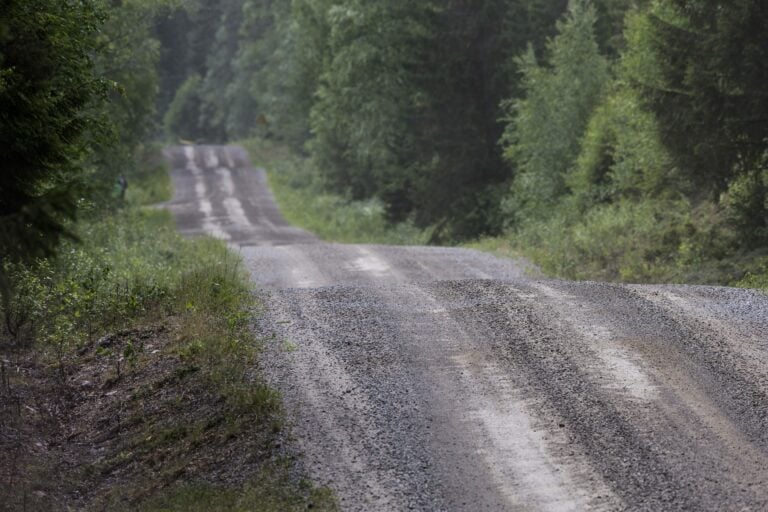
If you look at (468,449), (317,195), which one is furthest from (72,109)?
(317,195)

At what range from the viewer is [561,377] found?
1001 cm

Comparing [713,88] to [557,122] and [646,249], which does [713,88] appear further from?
[557,122]

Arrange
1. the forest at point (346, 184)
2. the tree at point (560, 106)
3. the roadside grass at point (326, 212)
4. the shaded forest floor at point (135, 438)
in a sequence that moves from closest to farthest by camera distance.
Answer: the shaded forest floor at point (135, 438) → the forest at point (346, 184) → the tree at point (560, 106) → the roadside grass at point (326, 212)

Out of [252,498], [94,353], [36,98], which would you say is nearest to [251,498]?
[252,498]

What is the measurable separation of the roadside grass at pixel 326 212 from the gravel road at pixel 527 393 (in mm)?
20300

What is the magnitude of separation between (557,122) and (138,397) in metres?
19.2

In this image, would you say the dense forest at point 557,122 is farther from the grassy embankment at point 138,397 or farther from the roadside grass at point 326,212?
the grassy embankment at point 138,397

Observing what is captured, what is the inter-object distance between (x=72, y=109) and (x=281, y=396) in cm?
328

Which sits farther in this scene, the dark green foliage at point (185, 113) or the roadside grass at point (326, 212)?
the dark green foliage at point (185, 113)

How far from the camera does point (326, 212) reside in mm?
43156

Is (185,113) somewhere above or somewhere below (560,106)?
above

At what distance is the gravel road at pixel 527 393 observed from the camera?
25.5 ft

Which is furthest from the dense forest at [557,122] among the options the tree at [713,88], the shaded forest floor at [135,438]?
the shaded forest floor at [135,438]

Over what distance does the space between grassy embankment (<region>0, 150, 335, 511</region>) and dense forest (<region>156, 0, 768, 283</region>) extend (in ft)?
26.0
